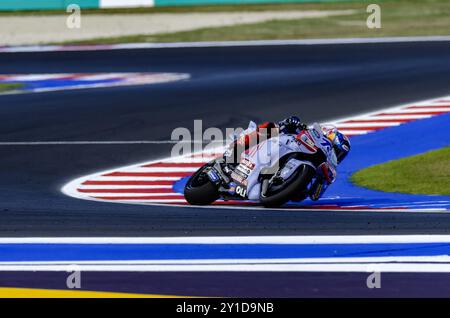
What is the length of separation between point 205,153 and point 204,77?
7.78 m

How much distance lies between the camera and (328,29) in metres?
33.0

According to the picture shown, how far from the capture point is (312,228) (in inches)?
433

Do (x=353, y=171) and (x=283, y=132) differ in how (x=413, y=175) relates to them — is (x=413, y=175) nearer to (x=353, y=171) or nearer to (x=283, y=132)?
(x=353, y=171)

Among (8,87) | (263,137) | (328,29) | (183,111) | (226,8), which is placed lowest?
(263,137)

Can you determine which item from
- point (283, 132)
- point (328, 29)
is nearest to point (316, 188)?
point (283, 132)

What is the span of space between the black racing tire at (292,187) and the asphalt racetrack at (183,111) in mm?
370

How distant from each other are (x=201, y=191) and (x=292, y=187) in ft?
3.94

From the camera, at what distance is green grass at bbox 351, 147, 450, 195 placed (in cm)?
1457

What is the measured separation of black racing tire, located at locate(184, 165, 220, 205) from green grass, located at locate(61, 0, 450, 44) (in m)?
19.1

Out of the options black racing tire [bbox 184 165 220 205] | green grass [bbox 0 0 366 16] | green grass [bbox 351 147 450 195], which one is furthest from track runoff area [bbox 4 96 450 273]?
green grass [bbox 0 0 366 16]

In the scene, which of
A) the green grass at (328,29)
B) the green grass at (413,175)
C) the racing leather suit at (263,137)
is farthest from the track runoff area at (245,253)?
the green grass at (328,29)

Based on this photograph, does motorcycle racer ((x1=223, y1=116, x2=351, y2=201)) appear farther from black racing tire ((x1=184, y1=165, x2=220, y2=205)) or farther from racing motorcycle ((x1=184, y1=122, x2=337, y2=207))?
black racing tire ((x1=184, y1=165, x2=220, y2=205))
